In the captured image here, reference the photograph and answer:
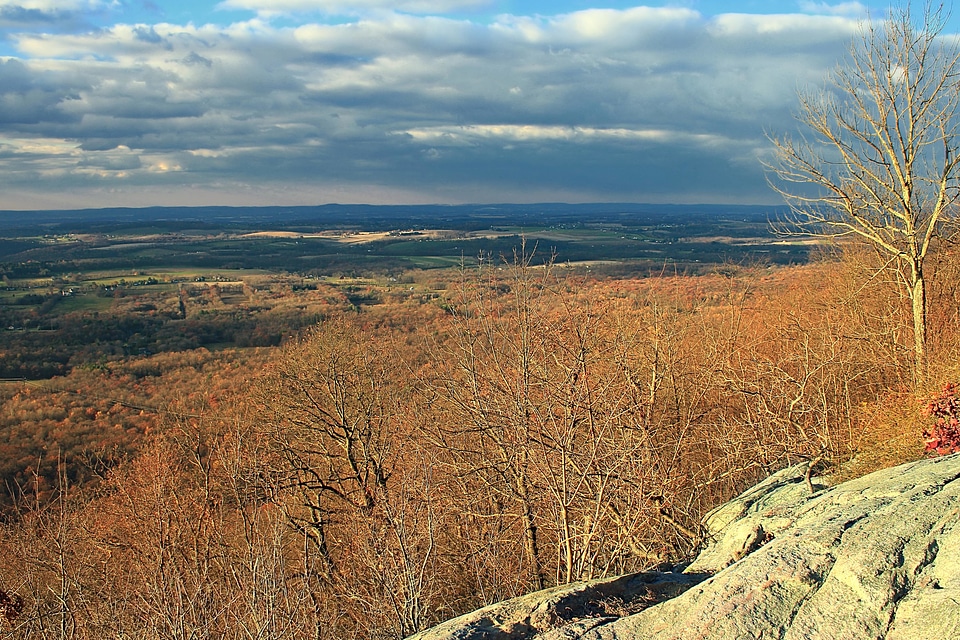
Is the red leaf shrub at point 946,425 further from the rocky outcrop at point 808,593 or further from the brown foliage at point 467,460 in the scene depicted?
the rocky outcrop at point 808,593

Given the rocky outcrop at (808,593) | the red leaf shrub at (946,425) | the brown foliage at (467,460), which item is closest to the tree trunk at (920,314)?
the brown foliage at (467,460)

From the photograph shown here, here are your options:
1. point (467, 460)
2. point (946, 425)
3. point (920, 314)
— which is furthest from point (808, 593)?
point (920, 314)

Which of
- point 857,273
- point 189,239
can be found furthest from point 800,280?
point 189,239

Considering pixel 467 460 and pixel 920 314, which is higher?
pixel 920 314

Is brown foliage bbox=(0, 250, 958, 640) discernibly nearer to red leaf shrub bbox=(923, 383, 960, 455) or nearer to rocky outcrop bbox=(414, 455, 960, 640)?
red leaf shrub bbox=(923, 383, 960, 455)

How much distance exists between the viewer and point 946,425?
8195mm

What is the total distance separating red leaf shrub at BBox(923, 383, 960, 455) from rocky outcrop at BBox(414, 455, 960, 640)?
1794 mm

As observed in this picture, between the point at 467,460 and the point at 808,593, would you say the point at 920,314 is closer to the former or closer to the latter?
the point at 467,460

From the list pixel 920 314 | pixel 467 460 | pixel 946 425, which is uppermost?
pixel 920 314

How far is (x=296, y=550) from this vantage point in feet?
59.3

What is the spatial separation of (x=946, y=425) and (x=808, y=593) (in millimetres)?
4554

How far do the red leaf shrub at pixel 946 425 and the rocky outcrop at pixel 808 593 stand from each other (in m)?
1.79

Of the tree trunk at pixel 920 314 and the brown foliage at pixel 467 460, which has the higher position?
the tree trunk at pixel 920 314

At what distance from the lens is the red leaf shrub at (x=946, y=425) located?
8.13 m
